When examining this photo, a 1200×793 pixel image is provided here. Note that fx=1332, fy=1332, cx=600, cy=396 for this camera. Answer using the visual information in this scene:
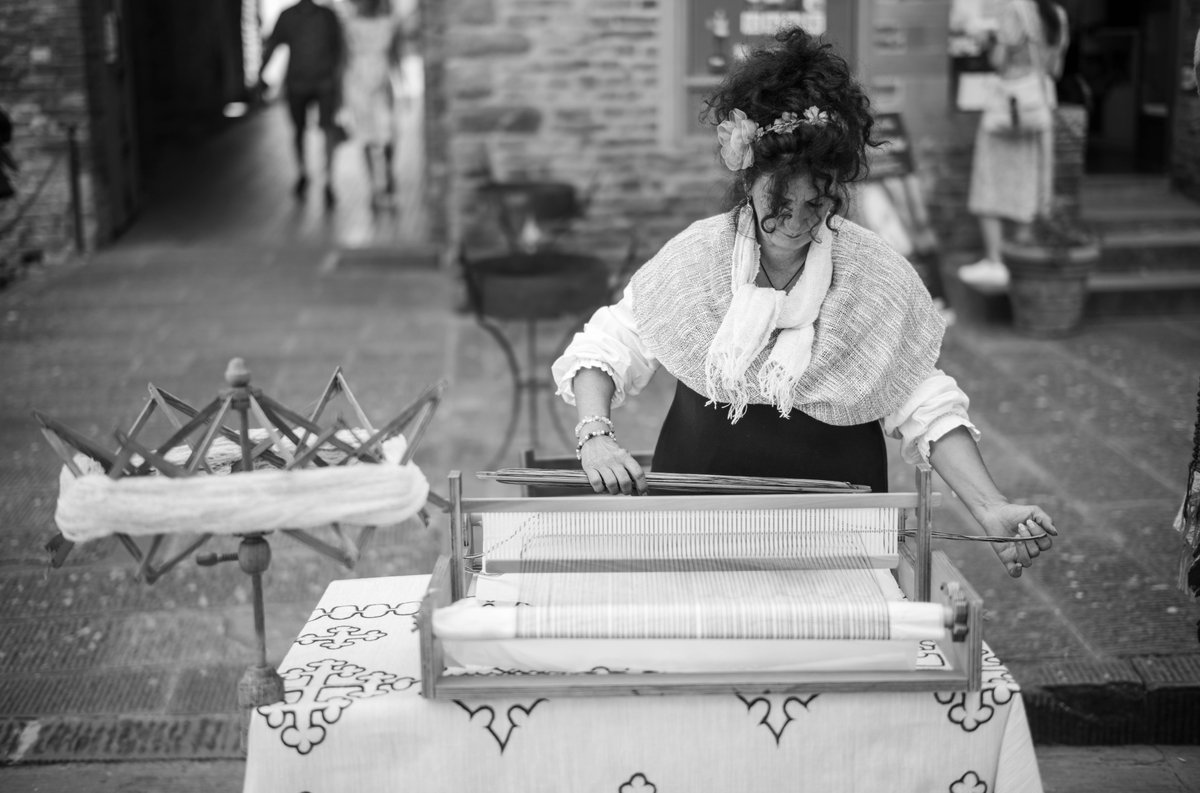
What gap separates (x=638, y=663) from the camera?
1.88 meters

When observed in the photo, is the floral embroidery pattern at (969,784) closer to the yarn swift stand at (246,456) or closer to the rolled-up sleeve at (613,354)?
the yarn swift stand at (246,456)

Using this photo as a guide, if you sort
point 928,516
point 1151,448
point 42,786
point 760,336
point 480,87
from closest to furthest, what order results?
1. point 928,516
2. point 760,336
3. point 42,786
4. point 1151,448
5. point 480,87

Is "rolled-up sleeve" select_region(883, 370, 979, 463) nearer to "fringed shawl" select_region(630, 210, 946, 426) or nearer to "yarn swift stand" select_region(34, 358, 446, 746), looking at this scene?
"fringed shawl" select_region(630, 210, 946, 426)

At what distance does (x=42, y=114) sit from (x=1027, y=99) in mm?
6551

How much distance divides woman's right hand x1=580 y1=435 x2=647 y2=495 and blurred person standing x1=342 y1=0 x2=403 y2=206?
30.8 feet

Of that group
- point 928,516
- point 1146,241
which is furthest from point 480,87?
point 928,516

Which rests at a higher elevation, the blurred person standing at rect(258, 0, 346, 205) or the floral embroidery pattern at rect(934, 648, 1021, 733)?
the blurred person standing at rect(258, 0, 346, 205)

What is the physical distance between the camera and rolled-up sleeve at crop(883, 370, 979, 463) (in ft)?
8.03

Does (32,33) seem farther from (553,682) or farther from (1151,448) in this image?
(553,682)

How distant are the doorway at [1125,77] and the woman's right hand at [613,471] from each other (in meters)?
8.40

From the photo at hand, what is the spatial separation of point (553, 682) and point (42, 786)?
2.00 m

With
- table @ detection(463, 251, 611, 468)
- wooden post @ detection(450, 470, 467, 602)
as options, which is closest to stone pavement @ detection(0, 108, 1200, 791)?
table @ detection(463, 251, 611, 468)

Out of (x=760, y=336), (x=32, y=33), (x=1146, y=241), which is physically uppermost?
(x=32, y=33)

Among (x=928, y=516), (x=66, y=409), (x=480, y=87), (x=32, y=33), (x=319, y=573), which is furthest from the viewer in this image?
(x=32, y=33)
